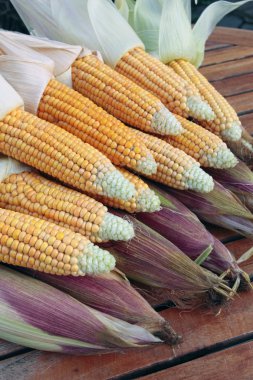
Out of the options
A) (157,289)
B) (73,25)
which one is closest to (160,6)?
(73,25)

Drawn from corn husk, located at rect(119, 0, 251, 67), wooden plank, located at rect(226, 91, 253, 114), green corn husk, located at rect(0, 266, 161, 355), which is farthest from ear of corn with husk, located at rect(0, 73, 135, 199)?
wooden plank, located at rect(226, 91, 253, 114)

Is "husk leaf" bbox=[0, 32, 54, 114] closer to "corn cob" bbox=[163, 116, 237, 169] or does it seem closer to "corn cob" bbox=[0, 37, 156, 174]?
"corn cob" bbox=[0, 37, 156, 174]

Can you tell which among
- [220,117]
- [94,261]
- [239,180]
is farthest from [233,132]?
[94,261]

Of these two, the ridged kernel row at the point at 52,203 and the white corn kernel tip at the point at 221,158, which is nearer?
the ridged kernel row at the point at 52,203

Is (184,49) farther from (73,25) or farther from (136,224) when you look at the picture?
(136,224)

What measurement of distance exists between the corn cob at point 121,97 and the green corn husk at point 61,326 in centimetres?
63

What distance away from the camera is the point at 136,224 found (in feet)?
4.28

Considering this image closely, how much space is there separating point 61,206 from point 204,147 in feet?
1.68

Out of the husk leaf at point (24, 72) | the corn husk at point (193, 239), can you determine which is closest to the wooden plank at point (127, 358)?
the corn husk at point (193, 239)

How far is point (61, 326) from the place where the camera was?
1130 mm

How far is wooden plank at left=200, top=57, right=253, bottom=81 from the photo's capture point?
2.19m

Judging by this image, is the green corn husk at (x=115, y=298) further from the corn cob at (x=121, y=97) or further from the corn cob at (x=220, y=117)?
the corn cob at (x=220, y=117)

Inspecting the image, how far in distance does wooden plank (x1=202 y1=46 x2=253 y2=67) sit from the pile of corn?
676 mm

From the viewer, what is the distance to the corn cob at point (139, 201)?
1.30m
